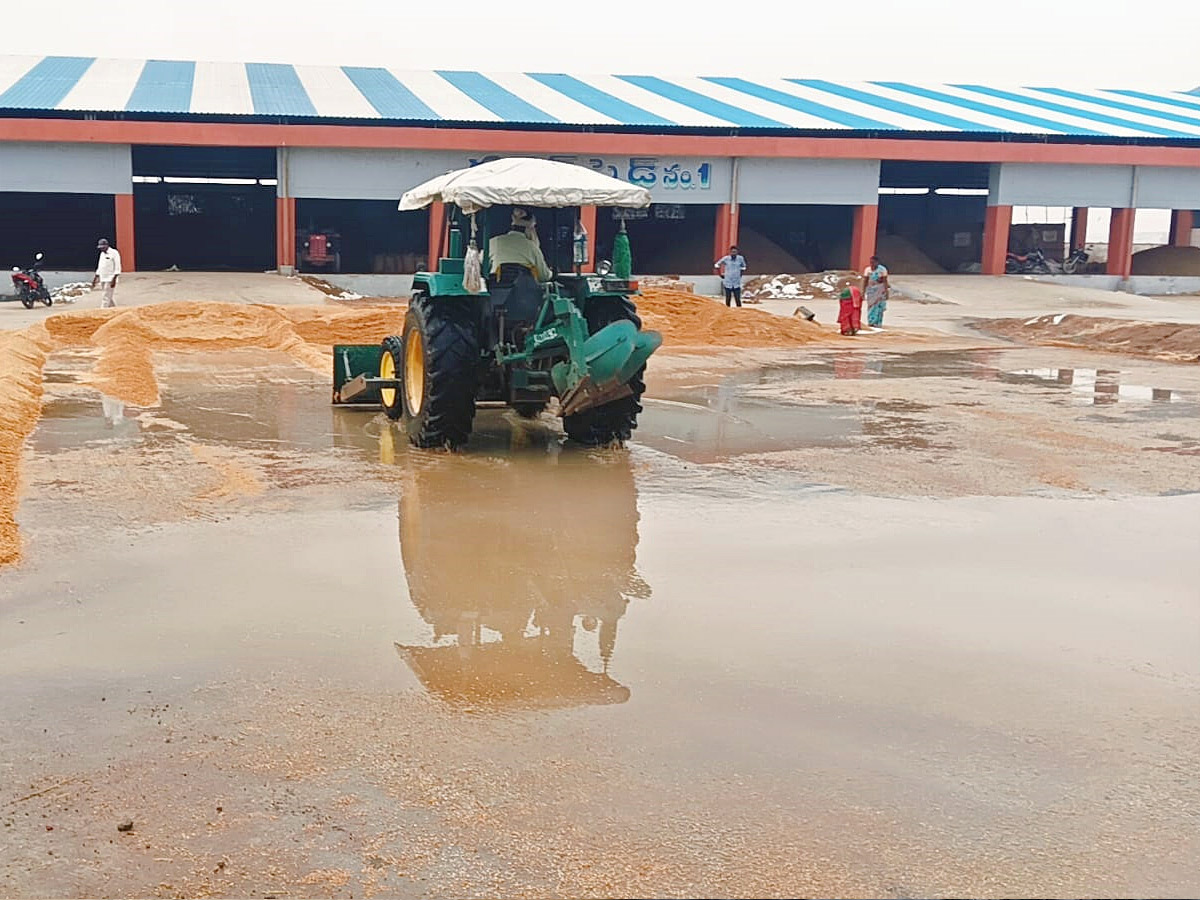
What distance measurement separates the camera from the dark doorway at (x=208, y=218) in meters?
35.6

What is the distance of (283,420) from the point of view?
11344mm

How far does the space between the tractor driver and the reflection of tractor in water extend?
160 cm

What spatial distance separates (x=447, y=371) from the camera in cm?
940

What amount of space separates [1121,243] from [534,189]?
1236 inches

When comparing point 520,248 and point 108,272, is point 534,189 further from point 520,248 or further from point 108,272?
point 108,272

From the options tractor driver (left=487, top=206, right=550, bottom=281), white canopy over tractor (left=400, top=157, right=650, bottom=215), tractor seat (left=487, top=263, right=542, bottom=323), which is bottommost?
tractor seat (left=487, top=263, right=542, bottom=323)

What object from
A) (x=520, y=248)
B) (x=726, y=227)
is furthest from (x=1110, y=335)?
(x=726, y=227)

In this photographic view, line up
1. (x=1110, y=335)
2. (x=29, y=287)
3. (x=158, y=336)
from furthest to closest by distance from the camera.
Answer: (x=29, y=287) < (x=1110, y=335) < (x=158, y=336)

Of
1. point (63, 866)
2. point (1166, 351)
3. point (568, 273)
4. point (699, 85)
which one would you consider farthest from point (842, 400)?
point (699, 85)

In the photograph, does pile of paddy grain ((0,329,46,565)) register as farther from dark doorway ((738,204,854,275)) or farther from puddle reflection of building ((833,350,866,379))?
dark doorway ((738,204,854,275))

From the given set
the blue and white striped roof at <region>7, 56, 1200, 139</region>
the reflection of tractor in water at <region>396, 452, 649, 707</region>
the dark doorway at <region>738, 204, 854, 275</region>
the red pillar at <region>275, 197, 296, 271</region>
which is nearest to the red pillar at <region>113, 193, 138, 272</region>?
the blue and white striped roof at <region>7, 56, 1200, 139</region>

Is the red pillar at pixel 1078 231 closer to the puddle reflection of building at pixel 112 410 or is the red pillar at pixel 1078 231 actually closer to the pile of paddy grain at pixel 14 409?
the pile of paddy grain at pixel 14 409

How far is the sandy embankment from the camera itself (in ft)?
61.4

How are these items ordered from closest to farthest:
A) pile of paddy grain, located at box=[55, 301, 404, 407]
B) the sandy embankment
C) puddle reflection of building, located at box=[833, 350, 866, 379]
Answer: puddle reflection of building, located at box=[833, 350, 866, 379]
pile of paddy grain, located at box=[55, 301, 404, 407]
the sandy embankment
